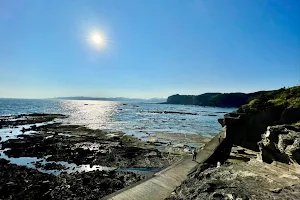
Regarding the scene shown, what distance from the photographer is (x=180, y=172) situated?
1642 centimetres

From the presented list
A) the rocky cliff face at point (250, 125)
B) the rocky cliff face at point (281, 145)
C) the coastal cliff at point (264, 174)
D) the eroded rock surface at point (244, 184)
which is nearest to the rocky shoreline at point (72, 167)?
the coastal cliff at point (264, 174)

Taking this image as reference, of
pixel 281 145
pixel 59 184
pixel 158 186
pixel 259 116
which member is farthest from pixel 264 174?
pixel 59 184

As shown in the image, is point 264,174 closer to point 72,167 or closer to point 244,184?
point 244,184

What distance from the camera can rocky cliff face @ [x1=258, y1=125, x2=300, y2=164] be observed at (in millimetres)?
11156

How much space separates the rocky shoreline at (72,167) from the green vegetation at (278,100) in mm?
10149

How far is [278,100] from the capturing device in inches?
865

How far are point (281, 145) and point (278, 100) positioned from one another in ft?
37.7

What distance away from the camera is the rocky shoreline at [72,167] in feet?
49.7

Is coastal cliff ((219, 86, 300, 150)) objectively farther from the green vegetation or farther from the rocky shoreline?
the rocky shoreline

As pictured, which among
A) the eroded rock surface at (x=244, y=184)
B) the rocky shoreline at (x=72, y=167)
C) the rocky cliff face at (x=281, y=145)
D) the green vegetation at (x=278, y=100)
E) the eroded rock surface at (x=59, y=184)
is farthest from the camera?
the green vegetation at (x=278, y=100)

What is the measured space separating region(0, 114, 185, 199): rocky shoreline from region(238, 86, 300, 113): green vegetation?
10.1 metres

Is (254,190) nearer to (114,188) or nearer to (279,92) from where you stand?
(114,188)

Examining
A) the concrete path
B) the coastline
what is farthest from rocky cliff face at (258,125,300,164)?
the coastline

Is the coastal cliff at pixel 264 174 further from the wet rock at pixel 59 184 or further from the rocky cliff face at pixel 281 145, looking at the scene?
the wet rock at pixel 59 184
